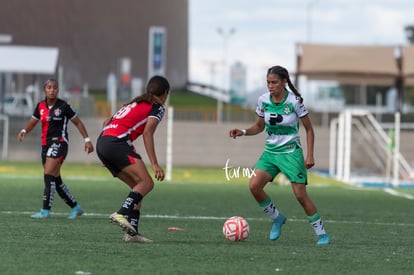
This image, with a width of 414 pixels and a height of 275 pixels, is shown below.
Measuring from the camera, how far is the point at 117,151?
1152 centimetres

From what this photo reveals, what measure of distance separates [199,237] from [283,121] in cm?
171

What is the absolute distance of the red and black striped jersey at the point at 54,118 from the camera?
14.7 meters

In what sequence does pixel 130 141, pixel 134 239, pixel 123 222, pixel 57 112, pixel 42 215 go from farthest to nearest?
pixel 57 112, pixel 42 215, pixel 130 141, pixel 134 239, pixel 123 222

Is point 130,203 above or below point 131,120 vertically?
below

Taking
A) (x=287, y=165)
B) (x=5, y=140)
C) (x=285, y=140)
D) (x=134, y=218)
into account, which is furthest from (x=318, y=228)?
(x=5, y=140)

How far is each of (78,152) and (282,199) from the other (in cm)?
1778

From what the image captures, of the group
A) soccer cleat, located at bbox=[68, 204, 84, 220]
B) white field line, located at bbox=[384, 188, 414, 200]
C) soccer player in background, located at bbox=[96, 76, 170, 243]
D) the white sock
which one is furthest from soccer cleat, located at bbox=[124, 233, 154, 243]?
white field line, located at bbox=[384, 188, 414, 200]

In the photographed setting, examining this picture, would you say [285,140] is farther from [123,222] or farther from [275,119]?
[123,222]

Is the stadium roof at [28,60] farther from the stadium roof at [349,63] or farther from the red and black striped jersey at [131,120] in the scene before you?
the red and black striped jersey at [131,120]

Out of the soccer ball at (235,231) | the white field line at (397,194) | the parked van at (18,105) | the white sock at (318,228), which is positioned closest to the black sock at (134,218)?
the soccer ball at (235,231)

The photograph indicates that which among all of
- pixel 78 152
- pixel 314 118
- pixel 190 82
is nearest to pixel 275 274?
pixel 78 152

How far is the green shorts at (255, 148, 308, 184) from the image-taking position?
1188 centimetres

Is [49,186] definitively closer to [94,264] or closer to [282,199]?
[94,264]

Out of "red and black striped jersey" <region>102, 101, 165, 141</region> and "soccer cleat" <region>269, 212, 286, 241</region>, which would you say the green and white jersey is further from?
"red and black striped jersey" <region>102, 101, 165, 141</region>
